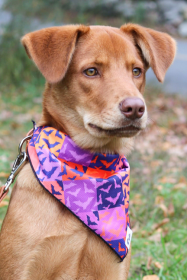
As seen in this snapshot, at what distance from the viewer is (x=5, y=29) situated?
32.5ft

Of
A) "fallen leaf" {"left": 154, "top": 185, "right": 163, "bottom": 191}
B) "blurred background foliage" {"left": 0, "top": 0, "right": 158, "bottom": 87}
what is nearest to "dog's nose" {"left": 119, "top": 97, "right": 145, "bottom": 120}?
"fallen leaf" {"left": 154, "top": 185, "right": 163, "bottom": 191}

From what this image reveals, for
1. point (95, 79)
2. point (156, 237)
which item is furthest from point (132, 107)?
point (156, 237)

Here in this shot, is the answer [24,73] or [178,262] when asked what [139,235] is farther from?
[24,73]

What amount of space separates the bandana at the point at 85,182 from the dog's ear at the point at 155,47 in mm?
838

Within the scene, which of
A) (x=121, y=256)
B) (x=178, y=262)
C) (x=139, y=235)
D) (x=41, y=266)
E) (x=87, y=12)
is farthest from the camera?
(x=87, y=12)

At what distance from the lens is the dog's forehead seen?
9.02 feet

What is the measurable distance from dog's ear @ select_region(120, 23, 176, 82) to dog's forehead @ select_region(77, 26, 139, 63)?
0.43ft

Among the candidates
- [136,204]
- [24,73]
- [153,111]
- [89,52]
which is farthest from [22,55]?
[89,52]

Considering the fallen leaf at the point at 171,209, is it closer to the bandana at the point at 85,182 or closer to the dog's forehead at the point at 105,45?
the bandana at the point at 85,182

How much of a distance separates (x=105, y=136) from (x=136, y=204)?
2234 millimetres

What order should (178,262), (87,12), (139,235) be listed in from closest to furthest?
1. (178,262)
2. (139,235)
3. (87,12)

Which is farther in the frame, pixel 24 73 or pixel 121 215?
pixel 24 73

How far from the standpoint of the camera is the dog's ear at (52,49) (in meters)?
2.58

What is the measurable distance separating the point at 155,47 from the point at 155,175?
278 cm
